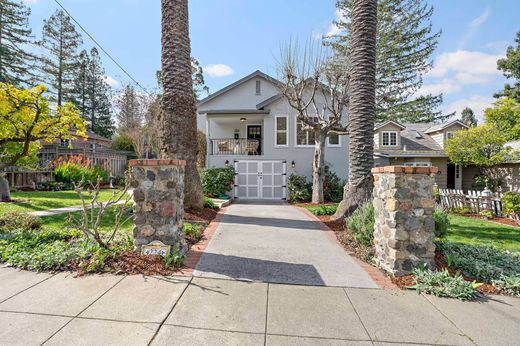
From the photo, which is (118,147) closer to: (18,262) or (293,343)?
(18,262)

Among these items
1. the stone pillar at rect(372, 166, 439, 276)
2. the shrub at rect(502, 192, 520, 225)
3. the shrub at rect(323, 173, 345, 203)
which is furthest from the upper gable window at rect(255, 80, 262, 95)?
the stone pillar at rect(372, 166, 439, 276)

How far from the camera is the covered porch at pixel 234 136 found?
14305mm

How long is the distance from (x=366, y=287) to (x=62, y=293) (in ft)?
12.6

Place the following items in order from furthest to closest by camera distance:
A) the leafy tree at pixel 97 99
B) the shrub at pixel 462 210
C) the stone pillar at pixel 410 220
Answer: the leafy tree at pixel 97 99 < the shrub at pixel 462 210 < the stone pillar at pixel 410 220

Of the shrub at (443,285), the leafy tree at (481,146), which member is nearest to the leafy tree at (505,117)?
the leafy tree at (481,146)

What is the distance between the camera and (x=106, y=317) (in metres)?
2.57

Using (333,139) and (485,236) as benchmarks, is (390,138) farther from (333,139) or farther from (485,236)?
(485,236)

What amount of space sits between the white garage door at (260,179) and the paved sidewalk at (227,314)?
10.0 m

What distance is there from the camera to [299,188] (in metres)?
12.6

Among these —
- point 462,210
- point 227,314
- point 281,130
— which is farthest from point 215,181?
point 462,210

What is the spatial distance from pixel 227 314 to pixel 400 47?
26.9 m

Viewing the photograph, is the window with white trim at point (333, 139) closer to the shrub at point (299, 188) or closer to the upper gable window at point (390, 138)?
the shrub at point (299, 188)

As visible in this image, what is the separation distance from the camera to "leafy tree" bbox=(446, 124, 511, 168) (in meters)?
13.5

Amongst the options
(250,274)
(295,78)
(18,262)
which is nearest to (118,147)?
(295,78)
